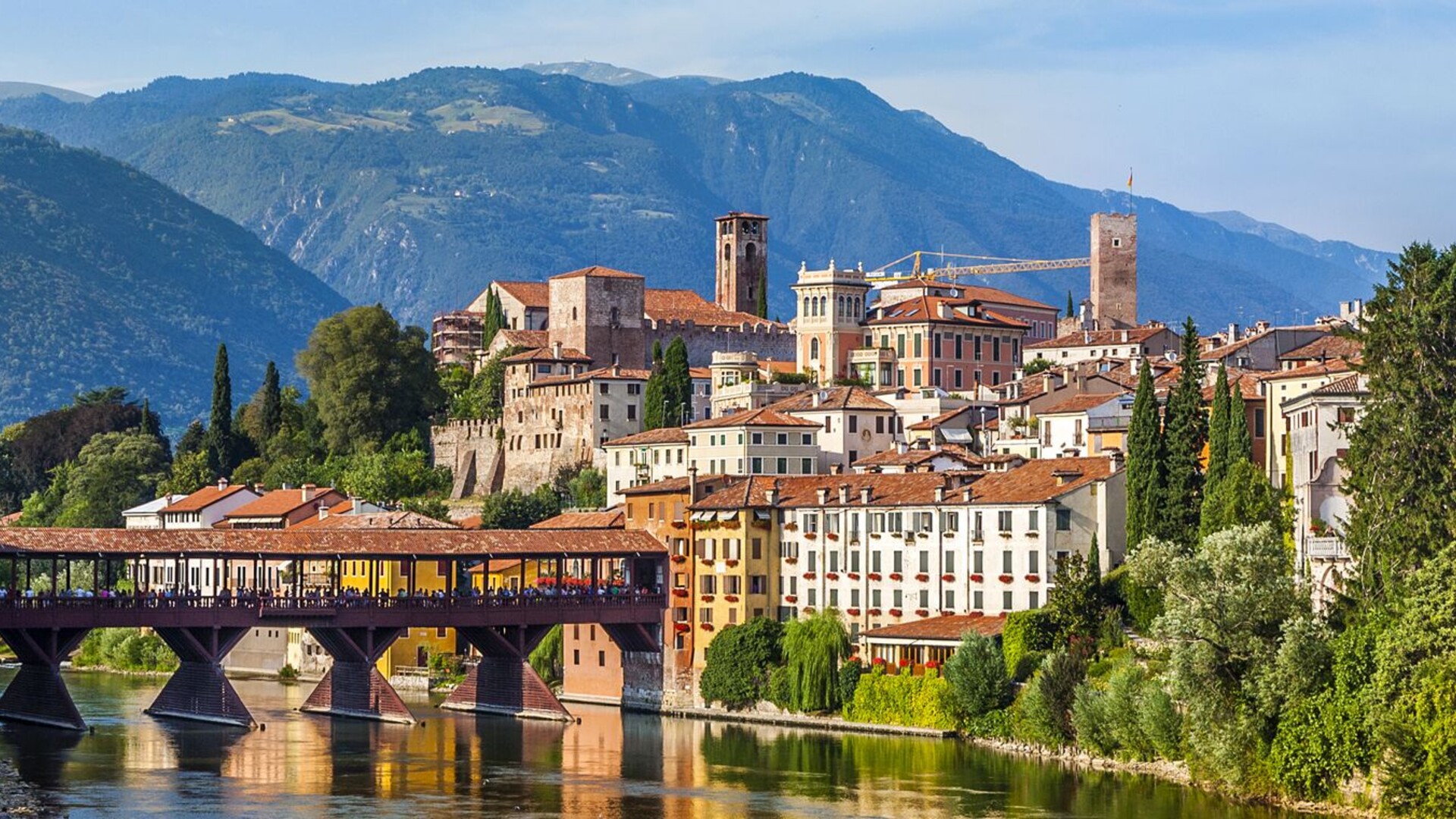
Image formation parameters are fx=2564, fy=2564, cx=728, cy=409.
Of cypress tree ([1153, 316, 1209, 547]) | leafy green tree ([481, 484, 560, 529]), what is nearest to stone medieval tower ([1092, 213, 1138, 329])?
leafy green tree ([481, 484, 560, 529])

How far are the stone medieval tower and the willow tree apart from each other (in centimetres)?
10373

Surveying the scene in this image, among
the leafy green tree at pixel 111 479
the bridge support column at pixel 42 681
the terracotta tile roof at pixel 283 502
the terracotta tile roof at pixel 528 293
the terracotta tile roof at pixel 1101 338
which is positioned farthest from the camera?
the terracotta tile roof at pixel 528 293

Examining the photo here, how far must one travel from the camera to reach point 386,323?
141 meters

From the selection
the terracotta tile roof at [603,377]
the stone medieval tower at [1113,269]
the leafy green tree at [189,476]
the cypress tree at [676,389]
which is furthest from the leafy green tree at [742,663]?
the stone medieval tower at [1113,269]

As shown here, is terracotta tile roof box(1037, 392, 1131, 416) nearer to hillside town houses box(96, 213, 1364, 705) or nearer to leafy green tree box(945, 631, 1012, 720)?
hillside town houses box(96, 213, 1364, 705)

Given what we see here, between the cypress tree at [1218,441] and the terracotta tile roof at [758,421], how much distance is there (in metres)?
28.9

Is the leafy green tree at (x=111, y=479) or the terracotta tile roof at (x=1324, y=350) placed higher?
the terracotta tile roof at (x=1324, y=350)

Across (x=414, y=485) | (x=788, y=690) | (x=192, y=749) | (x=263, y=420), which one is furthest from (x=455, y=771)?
(x=263, y=420)

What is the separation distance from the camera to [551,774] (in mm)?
70688

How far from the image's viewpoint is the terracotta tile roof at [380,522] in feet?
358

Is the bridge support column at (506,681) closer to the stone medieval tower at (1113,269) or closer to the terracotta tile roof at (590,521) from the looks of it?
the terracotta tile roof at (590,521)

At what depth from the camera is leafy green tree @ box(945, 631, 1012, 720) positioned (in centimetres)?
7606

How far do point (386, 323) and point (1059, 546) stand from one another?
66066 mm

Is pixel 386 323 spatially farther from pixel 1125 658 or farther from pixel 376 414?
pixel 1125 658
